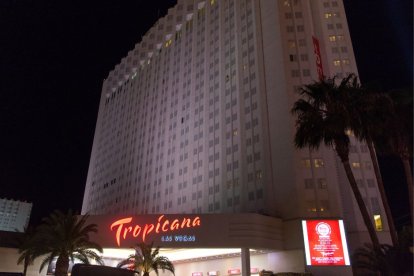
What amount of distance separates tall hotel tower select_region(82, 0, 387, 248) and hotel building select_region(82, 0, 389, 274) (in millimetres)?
217

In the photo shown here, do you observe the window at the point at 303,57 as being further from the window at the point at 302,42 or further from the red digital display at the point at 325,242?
the red digital display at the point at 325,242

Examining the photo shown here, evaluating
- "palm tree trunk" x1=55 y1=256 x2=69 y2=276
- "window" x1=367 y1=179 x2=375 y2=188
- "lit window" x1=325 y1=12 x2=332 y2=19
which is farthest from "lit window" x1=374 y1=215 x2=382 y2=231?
"palm tree trunk" x1=55 y1=256 x2=69 y2=276

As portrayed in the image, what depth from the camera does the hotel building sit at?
55.7 meters

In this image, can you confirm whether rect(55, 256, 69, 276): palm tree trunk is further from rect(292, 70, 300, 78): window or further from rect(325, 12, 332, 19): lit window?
rect(325, 12, 332, 19): lit window

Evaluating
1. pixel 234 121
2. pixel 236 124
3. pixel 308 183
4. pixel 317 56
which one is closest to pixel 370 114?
pixel 308 183

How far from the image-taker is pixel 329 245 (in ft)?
155

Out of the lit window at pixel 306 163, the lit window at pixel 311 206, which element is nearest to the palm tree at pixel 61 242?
the lit window at pixel 311 206

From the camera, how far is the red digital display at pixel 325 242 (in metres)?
46.2

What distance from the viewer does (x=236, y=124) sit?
68.8 metres

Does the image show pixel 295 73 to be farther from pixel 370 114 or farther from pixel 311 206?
pixel 370 114

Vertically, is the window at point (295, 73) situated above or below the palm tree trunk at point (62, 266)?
above

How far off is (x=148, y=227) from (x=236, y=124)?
27.5 meters

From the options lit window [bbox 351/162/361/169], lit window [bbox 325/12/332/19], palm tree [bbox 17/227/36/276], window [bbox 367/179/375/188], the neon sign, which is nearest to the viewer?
palm tree [bbox 17/227/36/276]

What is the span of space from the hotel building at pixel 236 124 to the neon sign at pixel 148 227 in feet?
44.0
